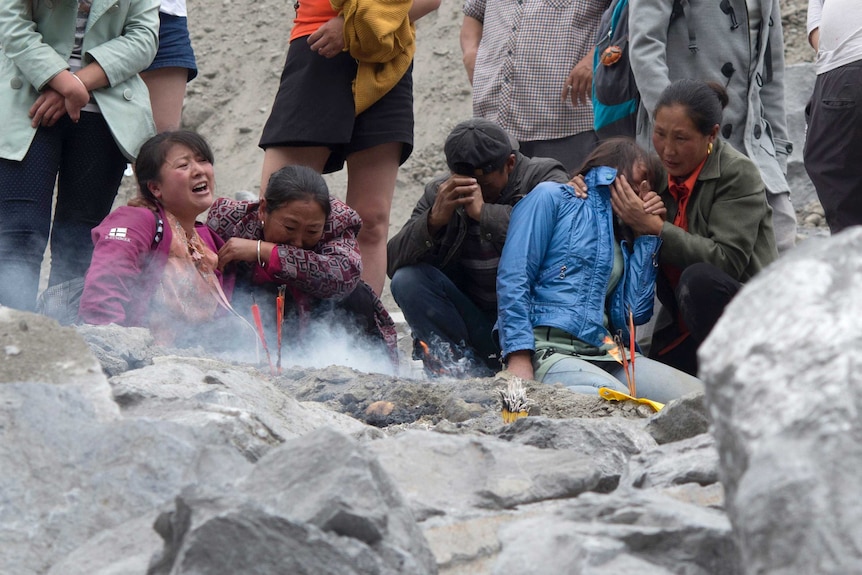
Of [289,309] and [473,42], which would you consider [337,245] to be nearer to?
[289,309]

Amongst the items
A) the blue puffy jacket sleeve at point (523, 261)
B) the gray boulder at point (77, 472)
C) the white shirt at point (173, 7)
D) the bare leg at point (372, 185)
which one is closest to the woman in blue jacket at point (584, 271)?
the blue puffy jacket sleeve at point (523, 261)

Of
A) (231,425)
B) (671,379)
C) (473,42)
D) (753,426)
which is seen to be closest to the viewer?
(753,426)

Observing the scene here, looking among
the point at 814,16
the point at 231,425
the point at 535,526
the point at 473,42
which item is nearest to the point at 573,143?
the point at 473,42

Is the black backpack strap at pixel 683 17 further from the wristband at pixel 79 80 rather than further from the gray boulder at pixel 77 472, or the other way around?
the gray boulder at pixel 77 472

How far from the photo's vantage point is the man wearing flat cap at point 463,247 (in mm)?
4324

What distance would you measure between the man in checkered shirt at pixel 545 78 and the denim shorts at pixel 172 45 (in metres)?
1.42

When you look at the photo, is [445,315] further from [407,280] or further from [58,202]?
[58,202]

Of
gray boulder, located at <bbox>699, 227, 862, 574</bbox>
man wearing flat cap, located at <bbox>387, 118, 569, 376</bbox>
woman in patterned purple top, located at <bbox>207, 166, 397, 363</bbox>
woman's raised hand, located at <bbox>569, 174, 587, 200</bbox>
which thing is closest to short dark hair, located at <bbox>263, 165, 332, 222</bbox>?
woman in patterned purple top, located at <bbox>207, 166, 397, 363</bbox>

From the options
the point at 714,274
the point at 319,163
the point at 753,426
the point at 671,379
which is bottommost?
the point at 671,379

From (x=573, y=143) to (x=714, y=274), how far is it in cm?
131

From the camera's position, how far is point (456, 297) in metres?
4.49

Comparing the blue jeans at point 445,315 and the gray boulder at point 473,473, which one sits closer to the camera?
the gray boulder at point 473,473

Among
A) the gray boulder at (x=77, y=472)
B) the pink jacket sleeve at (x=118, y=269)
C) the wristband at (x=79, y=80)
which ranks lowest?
the pink jacket sleeve at (x=118, y=269)

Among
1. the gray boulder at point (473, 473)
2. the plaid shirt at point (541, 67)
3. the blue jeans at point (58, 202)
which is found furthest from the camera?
the plaid shirt at point (541, 67)
